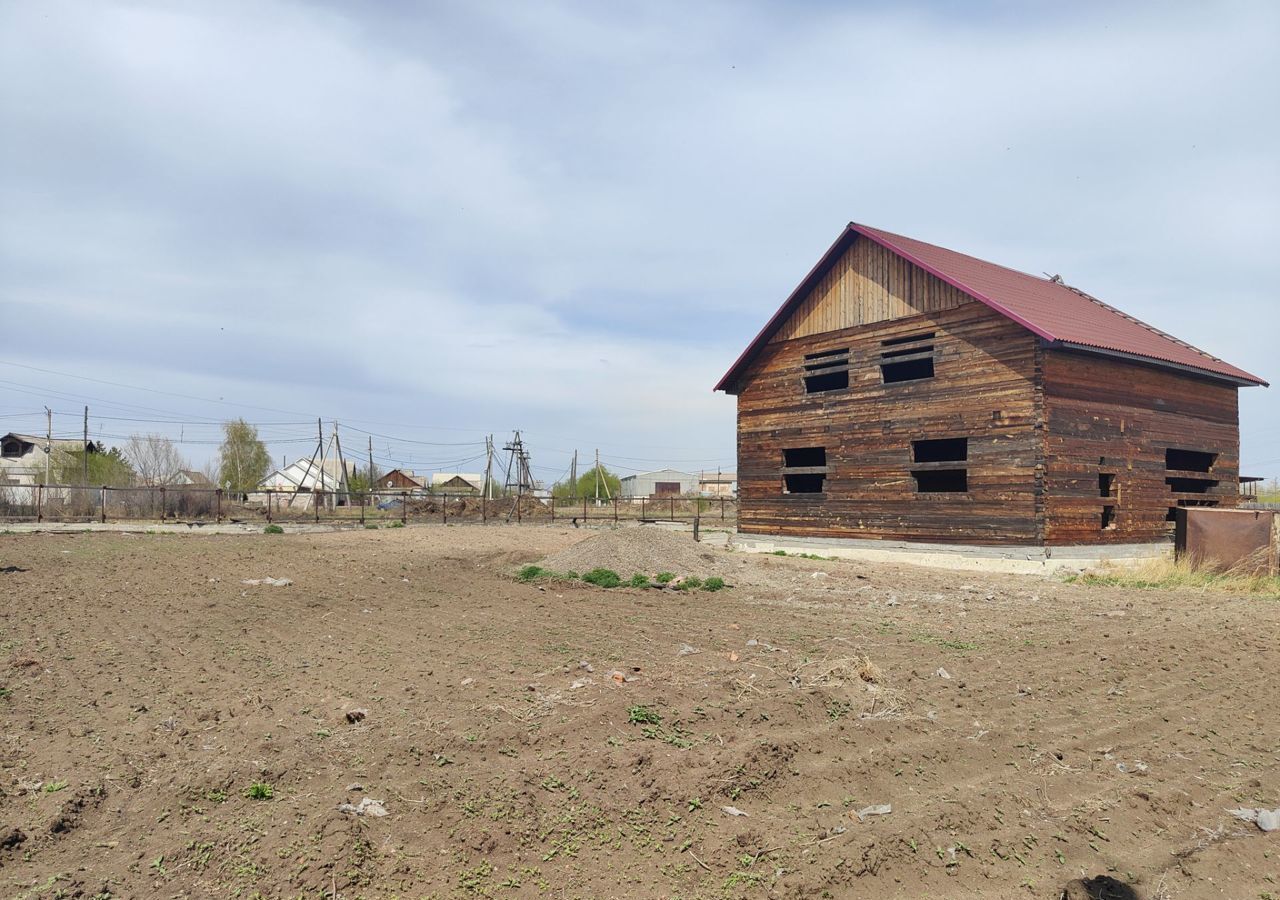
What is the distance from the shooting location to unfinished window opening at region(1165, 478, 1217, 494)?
2211 cm

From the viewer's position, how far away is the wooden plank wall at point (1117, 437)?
18.5m

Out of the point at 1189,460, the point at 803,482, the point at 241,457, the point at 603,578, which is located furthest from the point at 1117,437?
the point at 241,457

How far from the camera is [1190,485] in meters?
22.6

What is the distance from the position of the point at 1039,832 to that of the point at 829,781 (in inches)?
44.1

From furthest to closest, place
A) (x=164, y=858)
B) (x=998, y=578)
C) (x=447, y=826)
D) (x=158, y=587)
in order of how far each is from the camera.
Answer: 1. (x=998, y=578)
2. (x=158, y=587)
3. (x=447, y=826)
4. (x=164, y=858)

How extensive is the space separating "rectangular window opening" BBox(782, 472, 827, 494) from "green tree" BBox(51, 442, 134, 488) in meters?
Answer: 51.5

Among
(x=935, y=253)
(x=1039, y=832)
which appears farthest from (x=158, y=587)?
(x=935, y=253)

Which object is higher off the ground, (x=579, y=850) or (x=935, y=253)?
(x=935, y=253)

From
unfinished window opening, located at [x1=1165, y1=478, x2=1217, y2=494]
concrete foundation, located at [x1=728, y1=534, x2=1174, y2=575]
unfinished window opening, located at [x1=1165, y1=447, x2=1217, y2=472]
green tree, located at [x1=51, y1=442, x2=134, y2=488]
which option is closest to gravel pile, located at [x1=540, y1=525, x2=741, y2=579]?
concrete foundation, located at [x1=728, y1=534, x2=1174, y2=575]

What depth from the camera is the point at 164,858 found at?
3.73m

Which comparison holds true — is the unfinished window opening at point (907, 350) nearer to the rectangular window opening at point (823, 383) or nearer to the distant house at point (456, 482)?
the rectangular window opening at point (823, 383)

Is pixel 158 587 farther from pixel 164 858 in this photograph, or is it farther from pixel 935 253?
pixel 935 253

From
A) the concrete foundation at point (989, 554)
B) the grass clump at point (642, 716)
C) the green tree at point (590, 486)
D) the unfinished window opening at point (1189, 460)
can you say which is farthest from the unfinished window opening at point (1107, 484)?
the green tree at point (590, 486)

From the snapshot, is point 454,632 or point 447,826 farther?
point 454,632
